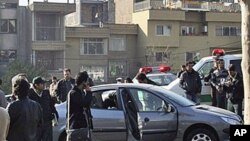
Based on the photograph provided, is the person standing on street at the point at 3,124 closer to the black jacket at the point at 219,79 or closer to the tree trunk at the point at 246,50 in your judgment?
the tree trunk at the point at 246,50

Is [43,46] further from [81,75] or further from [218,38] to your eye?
[81,75]

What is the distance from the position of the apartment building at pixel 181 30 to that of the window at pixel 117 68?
6.65 ft

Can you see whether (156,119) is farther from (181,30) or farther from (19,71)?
(181,30)

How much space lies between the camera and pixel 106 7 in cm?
6862

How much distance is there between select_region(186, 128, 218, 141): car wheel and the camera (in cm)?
1077

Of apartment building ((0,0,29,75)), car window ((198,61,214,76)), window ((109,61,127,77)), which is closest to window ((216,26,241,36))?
window ((109,61,127,77))

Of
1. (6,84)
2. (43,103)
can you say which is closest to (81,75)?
(43,103)

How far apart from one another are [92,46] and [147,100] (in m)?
44.7

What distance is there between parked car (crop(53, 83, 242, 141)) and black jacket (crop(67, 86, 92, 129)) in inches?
84.4

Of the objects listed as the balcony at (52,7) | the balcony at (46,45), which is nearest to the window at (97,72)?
the balcony at (46,45)

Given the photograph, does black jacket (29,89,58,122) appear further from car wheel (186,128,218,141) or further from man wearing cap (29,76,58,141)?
car wheel (186,128,218,141)

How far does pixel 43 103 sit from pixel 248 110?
5.29 meters

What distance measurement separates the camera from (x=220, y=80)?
14.1 m

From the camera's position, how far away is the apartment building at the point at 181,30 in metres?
54.8
